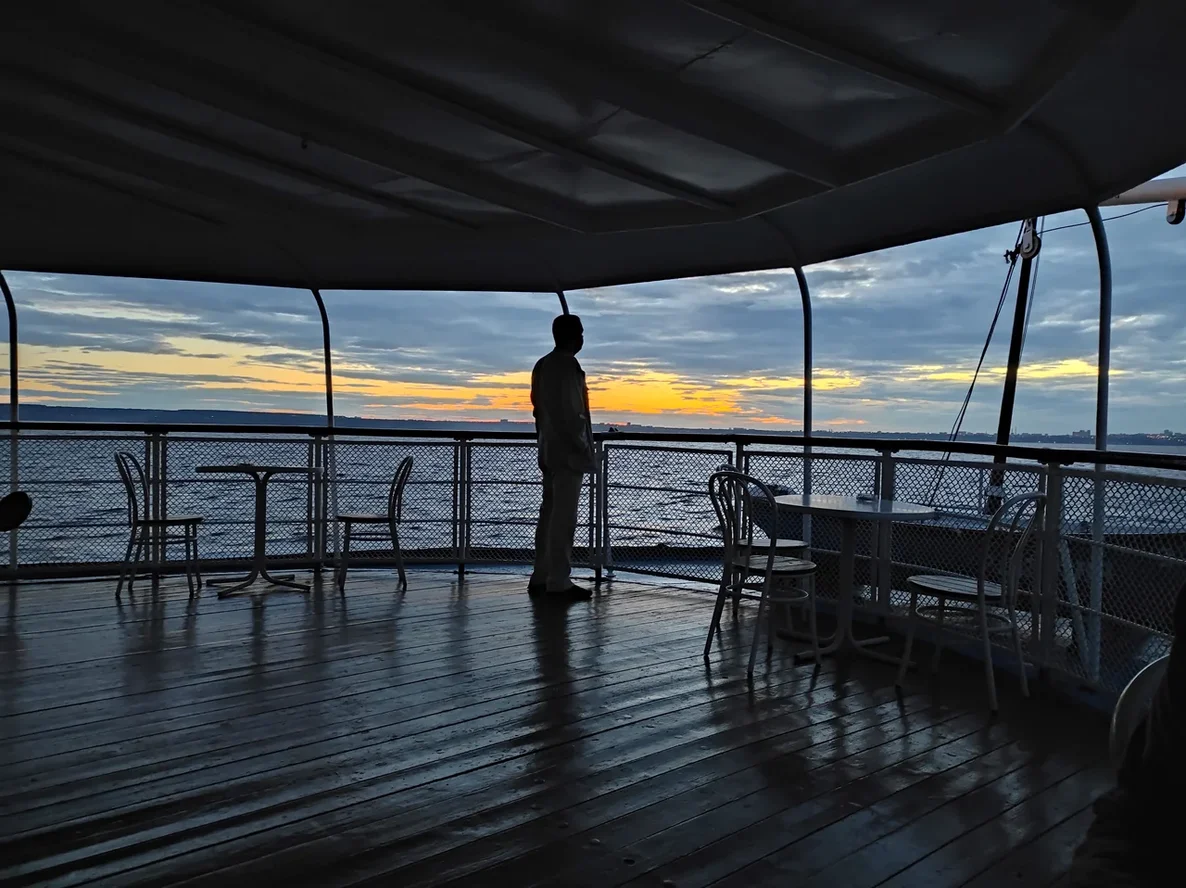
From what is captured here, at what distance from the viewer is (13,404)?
609 cm

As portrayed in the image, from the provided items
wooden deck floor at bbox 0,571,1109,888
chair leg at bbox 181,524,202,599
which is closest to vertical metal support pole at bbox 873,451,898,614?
wooden deck floor at bbox 0,571,1109,888

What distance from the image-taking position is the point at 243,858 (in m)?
2.12

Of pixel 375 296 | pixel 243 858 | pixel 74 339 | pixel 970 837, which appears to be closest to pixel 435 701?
pixel 243 858

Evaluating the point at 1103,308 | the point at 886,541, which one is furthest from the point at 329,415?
the point at 1103,308

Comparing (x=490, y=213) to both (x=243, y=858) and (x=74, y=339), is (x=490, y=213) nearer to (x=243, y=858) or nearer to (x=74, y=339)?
(x=243, y=858)

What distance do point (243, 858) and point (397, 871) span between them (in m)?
0.39

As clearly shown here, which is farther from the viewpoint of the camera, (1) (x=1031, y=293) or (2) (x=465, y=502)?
(1) (x=1031, y=293)

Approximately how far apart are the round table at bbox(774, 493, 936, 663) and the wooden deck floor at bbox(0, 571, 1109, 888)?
14 cm

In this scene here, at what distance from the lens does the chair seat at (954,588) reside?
349 cm

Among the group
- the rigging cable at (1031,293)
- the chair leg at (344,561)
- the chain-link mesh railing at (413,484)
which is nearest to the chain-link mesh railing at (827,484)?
the chain-link mesh railing at (413,484)

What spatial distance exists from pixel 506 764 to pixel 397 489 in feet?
10.8

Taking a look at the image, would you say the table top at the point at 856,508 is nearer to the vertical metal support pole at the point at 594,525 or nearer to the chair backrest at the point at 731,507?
the chair backrest at the point at 731,507

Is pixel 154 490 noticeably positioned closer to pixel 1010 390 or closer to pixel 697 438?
pixel 697 438

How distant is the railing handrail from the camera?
3738 millimetres
